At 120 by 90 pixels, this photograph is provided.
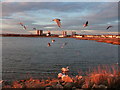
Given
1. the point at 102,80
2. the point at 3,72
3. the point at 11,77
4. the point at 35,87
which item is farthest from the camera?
the point at 3,72

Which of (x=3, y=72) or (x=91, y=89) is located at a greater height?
(x=91, y=89)


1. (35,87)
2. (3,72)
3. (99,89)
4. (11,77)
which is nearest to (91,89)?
(99,89)

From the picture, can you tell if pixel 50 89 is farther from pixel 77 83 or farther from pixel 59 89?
pixel 77 83

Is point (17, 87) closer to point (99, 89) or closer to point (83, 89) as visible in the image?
point (83, 89)

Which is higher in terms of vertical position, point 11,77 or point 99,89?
point 99,89

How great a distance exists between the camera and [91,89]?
→ 7.64 metres

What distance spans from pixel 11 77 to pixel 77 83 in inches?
416

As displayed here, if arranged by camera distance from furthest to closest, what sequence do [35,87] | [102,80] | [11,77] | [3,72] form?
[3,72], [11,77], [102,80], [35,87]

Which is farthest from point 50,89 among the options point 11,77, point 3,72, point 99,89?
point 3,72

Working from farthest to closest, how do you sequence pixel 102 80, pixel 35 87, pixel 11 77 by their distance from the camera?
pixel 11 77 < pixel 102 80 < pixel 35 87

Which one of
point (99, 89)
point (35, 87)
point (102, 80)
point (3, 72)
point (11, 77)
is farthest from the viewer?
point (3, 72)

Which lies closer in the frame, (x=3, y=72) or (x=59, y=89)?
(x=59, y=89)

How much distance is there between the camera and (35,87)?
8.12 meters

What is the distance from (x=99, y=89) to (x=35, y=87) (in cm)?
279
